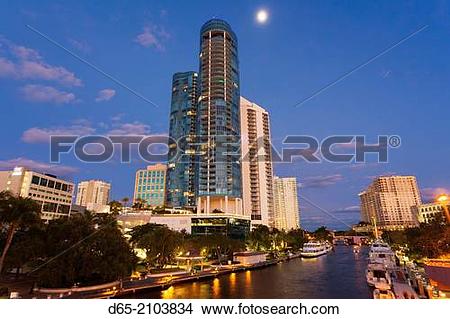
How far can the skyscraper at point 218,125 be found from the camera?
5678 centimetres

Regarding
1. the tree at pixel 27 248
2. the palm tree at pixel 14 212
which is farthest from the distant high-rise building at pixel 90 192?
the palm tree at pixel 14 212

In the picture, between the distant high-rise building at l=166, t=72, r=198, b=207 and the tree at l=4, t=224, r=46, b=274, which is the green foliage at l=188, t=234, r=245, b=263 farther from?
the distant high-rise building at l=166, t=72, r=198, b=207

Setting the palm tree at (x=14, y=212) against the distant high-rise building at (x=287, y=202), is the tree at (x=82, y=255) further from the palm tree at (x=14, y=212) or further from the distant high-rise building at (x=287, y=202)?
the distant high-rise building at (x=287, y=202)

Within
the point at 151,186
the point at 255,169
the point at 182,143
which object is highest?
the point at 182,143

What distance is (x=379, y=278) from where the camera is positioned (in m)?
20.4

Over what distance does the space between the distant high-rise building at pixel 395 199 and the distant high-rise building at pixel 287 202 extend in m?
34.2

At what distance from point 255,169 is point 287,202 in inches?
2015

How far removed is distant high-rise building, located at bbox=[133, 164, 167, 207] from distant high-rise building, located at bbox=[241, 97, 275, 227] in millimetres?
23929

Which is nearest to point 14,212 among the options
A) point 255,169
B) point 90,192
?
point 255,169

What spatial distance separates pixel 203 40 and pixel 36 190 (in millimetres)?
48305

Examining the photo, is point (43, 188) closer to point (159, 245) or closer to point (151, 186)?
point (151, 186)

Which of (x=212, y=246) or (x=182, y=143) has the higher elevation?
(x=182, y=143)
